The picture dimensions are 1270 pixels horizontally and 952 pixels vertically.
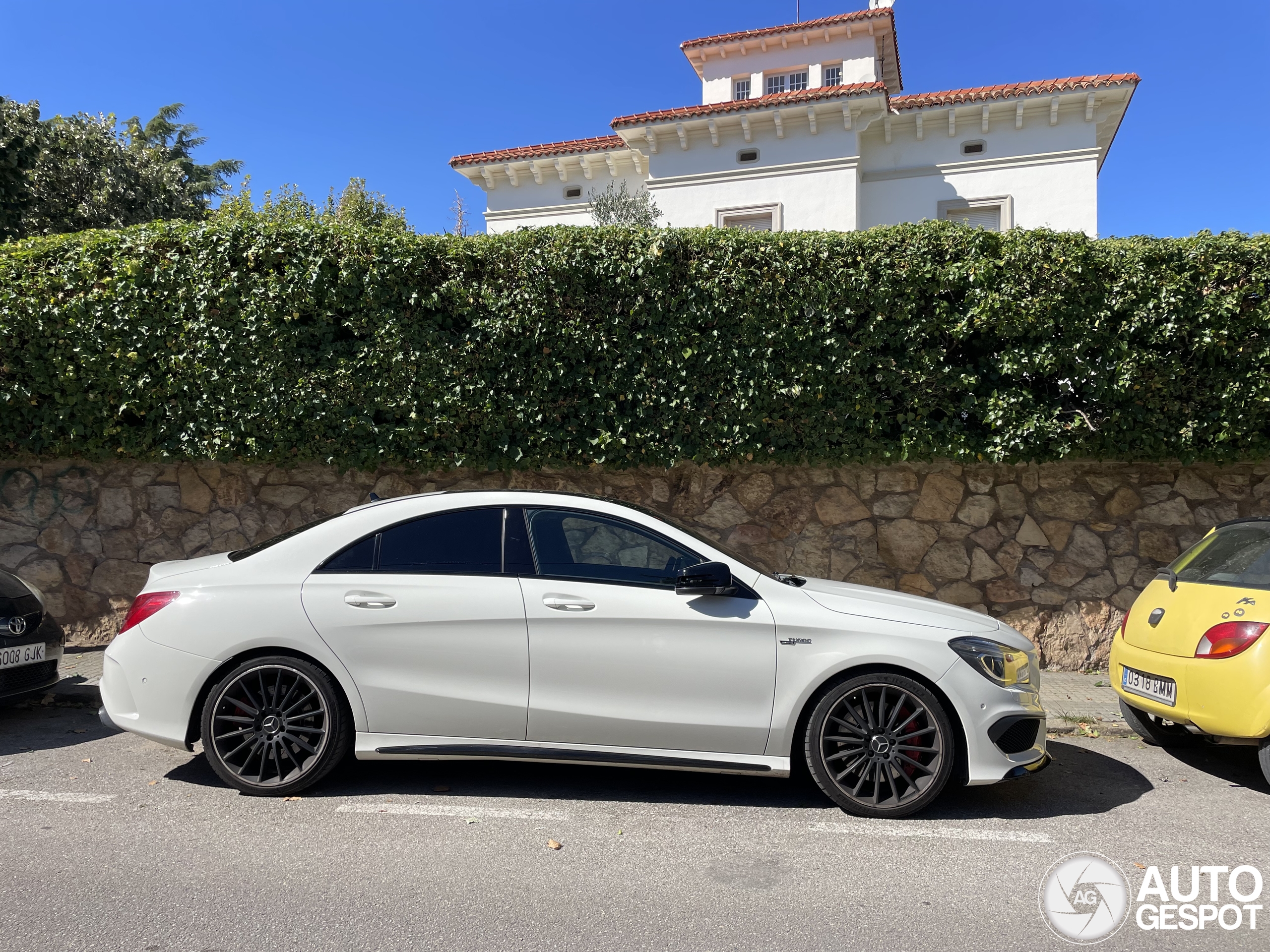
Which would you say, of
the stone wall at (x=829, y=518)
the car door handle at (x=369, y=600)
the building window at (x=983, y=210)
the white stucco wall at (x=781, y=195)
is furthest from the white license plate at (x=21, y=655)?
the building window at (x=983, y=210)

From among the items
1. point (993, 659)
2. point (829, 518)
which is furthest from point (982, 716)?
point (829, 518)

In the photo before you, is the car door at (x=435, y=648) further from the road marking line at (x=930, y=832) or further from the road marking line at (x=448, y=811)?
the road marking line at (x=930, y=832)

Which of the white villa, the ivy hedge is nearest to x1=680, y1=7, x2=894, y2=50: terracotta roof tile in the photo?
the white villa

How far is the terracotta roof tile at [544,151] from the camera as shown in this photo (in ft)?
64.6

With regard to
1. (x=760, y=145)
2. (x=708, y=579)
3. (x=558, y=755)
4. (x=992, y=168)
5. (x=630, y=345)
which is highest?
(x=760, y=145)

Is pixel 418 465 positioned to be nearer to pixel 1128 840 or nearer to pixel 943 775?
pixel 943 775

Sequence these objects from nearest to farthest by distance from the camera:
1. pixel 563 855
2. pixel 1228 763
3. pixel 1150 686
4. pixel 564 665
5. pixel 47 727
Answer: pixel 563 855, pixel 564 665, pixel 1150 686, pixel 1228 763, pixel 47 727

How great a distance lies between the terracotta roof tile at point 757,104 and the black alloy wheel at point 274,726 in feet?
51.3

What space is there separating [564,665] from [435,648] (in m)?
0.68

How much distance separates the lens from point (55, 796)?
4.60 m

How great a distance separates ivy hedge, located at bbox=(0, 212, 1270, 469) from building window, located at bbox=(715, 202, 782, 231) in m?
10.3

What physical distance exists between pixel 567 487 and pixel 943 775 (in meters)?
4.71

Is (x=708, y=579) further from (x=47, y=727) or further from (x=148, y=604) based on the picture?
(x=47, y=727)

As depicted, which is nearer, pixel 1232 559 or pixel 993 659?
pixel 993 659
